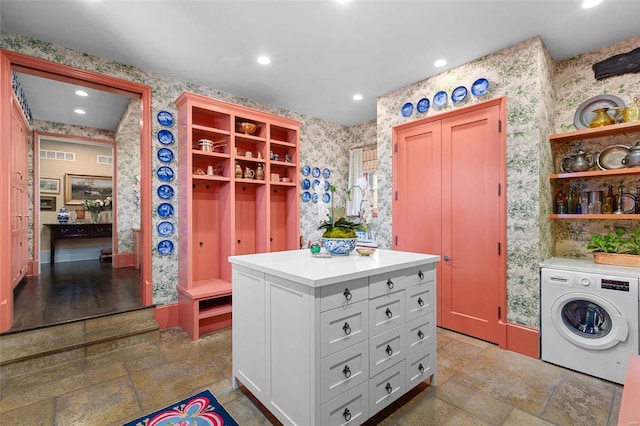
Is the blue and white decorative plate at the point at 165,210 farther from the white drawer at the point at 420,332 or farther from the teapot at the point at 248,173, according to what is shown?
the white drawer at the point at 420,332

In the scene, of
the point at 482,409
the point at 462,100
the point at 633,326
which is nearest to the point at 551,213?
the point at 633,326

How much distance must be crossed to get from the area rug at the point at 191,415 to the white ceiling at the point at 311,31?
2.80 meters

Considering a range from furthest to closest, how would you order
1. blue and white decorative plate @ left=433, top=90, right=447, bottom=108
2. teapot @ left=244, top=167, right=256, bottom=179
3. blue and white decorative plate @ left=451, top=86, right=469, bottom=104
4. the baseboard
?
1. teapot @ left=244, top=167, right=256, bottom=179
2. blue and white decorative plate @ left=433, top=90, right=447, bottom=108
3. blue and white decorative plate @ left=451, top=86, right=469, bottom=104
4. the baseboard

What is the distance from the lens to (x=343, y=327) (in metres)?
1.53

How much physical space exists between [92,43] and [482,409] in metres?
4.21

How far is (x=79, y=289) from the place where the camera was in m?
3.83

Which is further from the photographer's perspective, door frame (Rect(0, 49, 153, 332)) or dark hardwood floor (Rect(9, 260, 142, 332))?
dark hardwood floor (Rect(9, 260, 142, 332))

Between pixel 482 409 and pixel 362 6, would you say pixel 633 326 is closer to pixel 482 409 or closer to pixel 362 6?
pixel 482 409

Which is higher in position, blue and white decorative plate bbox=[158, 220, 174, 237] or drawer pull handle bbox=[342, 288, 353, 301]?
blue and white decorative plate bbox=[158, 220, 174, 237]

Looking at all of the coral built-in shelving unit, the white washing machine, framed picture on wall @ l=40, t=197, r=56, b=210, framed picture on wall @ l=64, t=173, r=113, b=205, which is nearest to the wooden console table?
framed picture on wall @ l=40, t=197, r=56, b=210

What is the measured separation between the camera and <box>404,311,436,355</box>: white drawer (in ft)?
6.22

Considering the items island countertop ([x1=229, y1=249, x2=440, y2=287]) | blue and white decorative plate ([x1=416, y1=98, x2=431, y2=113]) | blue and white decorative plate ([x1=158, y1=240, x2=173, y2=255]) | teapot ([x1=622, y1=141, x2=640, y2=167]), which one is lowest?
blue and white decorative plate ([x1=158, y1=240, x2=173, y2=255])

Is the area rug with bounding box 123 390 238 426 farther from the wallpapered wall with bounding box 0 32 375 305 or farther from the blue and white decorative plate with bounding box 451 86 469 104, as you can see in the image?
the blue and white decorative plate with bounding box 451 86 469 104

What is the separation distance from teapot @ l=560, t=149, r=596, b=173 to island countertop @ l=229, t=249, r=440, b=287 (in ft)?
6.05
